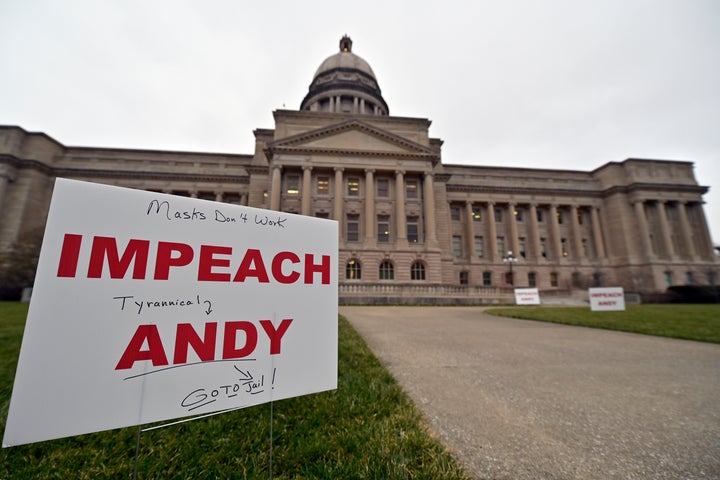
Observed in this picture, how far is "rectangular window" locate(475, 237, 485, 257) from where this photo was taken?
38469 mm

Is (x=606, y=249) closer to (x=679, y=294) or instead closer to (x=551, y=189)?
(x=551, y=189)

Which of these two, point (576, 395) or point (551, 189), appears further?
point (551, 189)

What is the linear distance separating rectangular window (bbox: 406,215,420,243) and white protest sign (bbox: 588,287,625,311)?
17.8m

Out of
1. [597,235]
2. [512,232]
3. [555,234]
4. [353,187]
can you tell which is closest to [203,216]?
[353,187]

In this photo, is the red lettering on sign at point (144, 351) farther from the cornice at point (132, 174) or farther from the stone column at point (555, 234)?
the stone column at point (555, 234)

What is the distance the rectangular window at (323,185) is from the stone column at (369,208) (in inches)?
173

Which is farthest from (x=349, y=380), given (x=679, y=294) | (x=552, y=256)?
(x=552, y=256)

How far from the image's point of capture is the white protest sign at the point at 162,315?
144 centimetres

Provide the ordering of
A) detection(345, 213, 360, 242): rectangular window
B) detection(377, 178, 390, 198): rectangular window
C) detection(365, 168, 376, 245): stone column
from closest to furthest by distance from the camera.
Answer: detection(365, 168, 376, 245): stone column
detection(345, 213, 360, 242): rectangular window
detection(377, 178, 390, 198): rectangular window

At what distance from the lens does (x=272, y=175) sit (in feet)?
94.5

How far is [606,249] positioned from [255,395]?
5236 cm

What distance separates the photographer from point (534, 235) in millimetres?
38812

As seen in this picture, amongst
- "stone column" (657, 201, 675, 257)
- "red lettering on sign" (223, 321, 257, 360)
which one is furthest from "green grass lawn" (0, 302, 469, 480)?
"stone column" (657, 201, 675, 257)

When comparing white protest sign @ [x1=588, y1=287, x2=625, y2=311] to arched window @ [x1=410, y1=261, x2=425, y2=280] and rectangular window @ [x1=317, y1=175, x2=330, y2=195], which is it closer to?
arched window @ [x1=410, y1=261, x2=425, y2=280]
